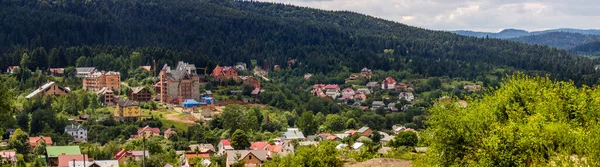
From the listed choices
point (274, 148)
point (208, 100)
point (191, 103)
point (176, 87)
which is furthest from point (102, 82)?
point (274, 148)

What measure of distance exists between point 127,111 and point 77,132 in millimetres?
6953

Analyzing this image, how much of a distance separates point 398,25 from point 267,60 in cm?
7024

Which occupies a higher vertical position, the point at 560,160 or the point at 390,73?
the point at 560,160

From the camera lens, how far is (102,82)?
7150 cm

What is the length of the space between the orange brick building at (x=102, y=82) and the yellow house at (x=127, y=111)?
35.5 feet

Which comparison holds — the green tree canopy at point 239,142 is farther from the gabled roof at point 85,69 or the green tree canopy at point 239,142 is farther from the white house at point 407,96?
the white house at point 407,96

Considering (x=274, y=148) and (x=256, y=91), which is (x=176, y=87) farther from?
(x=274, y=148)

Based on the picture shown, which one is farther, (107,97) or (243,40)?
(243,40)

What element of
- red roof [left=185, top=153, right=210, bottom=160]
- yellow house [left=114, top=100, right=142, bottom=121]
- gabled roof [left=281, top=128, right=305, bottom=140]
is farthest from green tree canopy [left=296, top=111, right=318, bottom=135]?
red roof [left=185, top=153, right=210, bottom=160]

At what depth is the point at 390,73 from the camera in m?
113

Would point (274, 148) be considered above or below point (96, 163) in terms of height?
below

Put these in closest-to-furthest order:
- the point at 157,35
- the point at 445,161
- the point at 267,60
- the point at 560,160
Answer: the point at 560,160, the point at 445,161, the point at 267,60, the point at 157,35

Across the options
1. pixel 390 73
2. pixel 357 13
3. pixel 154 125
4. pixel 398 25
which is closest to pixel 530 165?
pixel 154 125

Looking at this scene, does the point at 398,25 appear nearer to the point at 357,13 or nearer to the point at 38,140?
the point at 357,13
